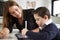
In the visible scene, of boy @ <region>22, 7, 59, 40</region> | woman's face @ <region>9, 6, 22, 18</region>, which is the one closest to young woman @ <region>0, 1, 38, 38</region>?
woman's face @ <region>9, 6, 22, 18</region>

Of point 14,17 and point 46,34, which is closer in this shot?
point 46,34

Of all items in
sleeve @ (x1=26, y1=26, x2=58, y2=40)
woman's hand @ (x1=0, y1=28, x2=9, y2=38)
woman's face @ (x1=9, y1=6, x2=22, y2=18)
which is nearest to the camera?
sleeve @ (x1=26, y1=26, x2=58, y2=40)

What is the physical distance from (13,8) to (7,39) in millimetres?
397

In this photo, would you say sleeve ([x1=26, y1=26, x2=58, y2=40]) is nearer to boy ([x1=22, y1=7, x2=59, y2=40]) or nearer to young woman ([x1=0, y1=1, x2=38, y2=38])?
boy ([x1=22, y1=7, x2=59, y2=40])

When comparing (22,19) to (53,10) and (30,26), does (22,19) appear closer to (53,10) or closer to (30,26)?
(30,26)

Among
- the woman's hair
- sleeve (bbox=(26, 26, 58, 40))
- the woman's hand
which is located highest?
the woman's hair

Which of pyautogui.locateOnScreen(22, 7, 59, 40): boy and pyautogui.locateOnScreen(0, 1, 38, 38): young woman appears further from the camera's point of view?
pyautogui.locateOnScreen(0, 1, 38, 38): young woman

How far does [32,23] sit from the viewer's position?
5.13 ft

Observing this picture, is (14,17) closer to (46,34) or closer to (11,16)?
(11,16)

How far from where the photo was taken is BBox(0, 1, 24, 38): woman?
1545mm

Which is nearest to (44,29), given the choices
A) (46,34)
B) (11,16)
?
(46,34)

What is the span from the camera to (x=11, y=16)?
5.43ft

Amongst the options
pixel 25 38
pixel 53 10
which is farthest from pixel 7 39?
pixel 53 10

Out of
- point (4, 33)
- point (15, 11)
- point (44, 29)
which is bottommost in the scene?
point (4, 33)
